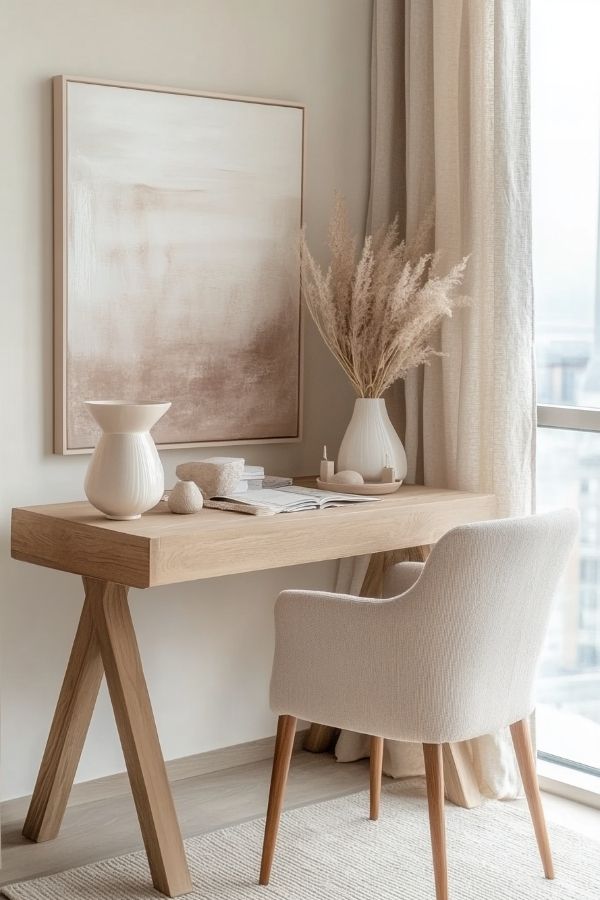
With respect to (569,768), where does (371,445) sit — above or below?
Answer: above

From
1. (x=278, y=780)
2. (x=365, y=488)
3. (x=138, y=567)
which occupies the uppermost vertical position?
(x=365, y=488)

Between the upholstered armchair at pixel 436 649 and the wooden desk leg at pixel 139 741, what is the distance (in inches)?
8.0

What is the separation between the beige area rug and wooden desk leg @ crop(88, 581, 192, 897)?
0.07m

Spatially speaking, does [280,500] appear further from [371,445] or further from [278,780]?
[278,780]

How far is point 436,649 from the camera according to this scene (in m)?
2.30

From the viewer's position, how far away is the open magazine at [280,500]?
2.66 metres

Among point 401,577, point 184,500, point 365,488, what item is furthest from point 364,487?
point 184,500

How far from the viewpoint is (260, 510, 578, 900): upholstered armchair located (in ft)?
7.52

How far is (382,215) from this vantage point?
332 cm

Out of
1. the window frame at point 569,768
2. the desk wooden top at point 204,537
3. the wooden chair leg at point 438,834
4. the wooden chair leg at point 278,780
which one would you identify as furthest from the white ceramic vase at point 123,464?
the window frame at point 569,768

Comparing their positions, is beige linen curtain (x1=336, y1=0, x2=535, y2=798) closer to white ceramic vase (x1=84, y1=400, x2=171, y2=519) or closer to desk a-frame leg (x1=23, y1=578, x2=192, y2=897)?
desk a-frame leg (x1=23, y1=578, x2=192, y2=897)

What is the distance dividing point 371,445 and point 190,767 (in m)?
1.00

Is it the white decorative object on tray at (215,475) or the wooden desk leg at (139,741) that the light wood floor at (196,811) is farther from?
the white decorative object on tray at (215,475)

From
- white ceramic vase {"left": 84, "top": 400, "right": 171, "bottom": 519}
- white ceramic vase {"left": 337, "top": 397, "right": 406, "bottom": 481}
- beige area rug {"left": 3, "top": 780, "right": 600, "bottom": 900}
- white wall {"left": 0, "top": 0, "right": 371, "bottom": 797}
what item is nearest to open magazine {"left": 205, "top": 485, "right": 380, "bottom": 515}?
white ceramic vase {"left": 337, "top": 397, "right": 406, "bottom": 481}
